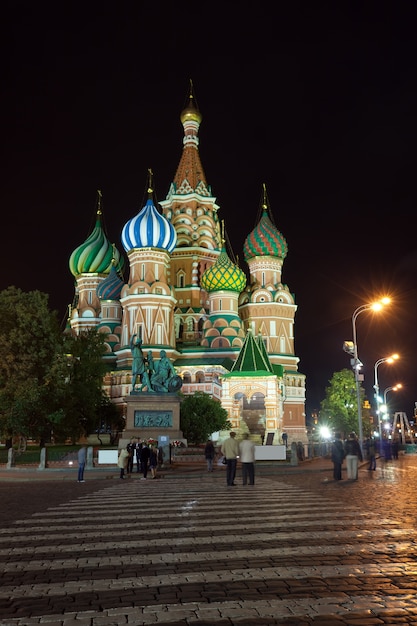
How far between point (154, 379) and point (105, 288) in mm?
35031

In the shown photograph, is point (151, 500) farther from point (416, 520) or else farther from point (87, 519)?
point (416, 520)

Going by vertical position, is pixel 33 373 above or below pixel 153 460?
above

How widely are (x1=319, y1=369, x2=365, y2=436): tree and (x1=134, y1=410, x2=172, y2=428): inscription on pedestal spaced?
38544 millimetres

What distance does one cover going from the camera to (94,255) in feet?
234

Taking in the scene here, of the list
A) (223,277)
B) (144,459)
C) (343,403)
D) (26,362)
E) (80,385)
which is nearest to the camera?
(144,459)

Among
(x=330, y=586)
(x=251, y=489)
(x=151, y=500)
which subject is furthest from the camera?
(x=251, y=489)

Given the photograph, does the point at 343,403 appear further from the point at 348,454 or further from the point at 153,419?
the point at 348,454

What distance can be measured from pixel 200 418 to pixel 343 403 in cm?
3057

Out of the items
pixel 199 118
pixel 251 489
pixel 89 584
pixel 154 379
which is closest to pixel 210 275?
pixel 199 118

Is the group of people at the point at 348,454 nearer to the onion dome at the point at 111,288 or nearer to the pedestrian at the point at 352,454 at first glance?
the pedestrian at the point at 352,454

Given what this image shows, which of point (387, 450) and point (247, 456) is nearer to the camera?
point (247, 456)

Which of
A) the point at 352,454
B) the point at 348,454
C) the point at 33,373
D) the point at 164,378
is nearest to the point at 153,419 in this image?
the point at 164,378

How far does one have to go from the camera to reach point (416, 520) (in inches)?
420

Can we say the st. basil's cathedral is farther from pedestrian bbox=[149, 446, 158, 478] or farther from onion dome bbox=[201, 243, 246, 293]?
pedestrian bbox=[149, 446, 158, 478]
